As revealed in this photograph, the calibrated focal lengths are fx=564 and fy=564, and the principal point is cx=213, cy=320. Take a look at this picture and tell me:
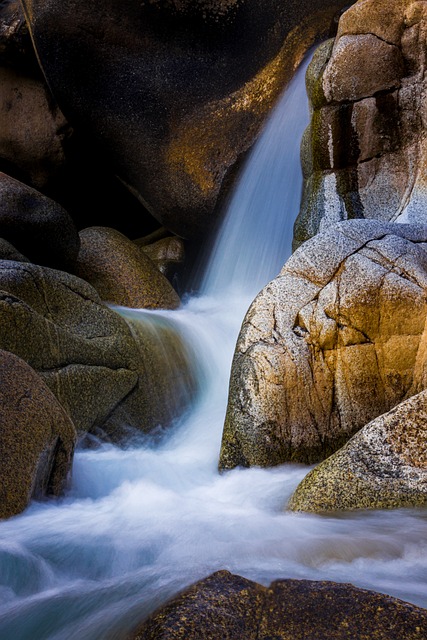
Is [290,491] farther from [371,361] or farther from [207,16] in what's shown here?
[207,16]

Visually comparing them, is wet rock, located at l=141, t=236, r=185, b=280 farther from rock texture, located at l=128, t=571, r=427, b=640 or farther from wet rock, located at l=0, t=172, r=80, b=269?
rock texture, located at l=128, t=571, r=427, b=640

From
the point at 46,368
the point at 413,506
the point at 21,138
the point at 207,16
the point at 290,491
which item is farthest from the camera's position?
the point at 21,138

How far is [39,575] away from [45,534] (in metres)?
0.49

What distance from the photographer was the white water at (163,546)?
8.67 feet

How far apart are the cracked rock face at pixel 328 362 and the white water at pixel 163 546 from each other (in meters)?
0.30

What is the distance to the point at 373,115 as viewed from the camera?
872 centimetres

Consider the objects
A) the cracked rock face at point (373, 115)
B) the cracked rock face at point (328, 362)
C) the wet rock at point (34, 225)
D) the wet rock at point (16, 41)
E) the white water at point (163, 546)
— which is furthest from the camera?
the wet rock at point (16, 41)

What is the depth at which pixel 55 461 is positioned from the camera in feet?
14.4

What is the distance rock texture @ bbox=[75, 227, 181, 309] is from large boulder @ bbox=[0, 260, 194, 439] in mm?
3103

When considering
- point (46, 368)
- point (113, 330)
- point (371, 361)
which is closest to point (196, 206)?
point (113, 330)

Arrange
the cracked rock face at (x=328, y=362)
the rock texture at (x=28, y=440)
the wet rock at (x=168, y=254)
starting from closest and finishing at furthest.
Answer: the rock texture at (x=28, y=440) → the cracked rock face at (x=328, y=362) → the wet rock at (x=168, y=254)

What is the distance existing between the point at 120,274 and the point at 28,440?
7.09 metres

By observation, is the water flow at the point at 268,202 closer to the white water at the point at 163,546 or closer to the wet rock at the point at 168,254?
the wet rock at the point at 168,254

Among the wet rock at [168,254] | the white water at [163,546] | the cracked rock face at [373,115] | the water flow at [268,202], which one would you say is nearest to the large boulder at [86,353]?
the white water at [163,546]
